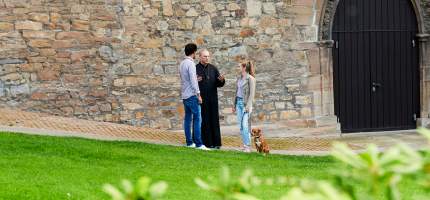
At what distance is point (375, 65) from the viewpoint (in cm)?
1752

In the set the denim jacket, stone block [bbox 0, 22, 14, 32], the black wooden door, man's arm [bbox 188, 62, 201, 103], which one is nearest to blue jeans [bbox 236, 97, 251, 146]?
the denim jacket

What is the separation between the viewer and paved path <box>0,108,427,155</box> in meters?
13.8

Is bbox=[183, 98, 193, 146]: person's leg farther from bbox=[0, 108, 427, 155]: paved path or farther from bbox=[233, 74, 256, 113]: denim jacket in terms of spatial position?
bbox=[233, 74, 256, 113]: denim jacket

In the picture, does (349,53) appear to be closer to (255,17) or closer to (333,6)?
(333,6)

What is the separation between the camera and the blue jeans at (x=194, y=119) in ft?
44.1

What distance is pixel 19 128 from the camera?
13.3 metres

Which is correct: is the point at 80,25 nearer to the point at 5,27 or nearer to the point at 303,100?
the point at 5,27

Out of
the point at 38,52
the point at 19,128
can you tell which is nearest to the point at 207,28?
the point at 38,52

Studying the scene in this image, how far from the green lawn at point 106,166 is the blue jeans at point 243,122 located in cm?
80

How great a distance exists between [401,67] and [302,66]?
2.46 metres

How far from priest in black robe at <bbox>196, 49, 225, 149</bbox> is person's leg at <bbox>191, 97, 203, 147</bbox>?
0.45 meters

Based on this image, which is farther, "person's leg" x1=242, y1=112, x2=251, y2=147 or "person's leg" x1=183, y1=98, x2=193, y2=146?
"person's leg" x1=242, y1=112, x2=251, y2=147

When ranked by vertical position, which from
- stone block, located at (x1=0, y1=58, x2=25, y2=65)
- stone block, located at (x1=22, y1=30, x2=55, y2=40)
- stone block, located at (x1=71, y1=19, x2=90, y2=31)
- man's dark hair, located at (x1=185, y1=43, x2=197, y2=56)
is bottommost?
stone block, located at (x1=0, y1=58, x2=25, y2=65)

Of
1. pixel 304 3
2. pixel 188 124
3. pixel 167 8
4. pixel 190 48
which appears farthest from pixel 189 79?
pixel 304 3
